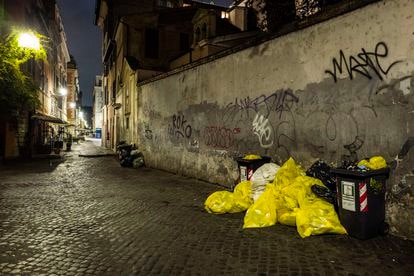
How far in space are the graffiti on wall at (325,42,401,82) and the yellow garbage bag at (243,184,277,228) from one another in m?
2.29

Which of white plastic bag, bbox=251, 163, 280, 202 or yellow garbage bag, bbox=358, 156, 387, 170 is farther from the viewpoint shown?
white plastic bag, bbox=251, 163, 280, 202

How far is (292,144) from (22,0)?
17576 millimetres

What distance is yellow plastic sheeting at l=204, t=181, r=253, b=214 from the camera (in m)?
5.93

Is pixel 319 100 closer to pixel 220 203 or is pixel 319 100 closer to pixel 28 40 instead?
pixel 220 203

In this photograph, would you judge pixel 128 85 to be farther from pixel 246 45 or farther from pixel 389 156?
pixel 389 156

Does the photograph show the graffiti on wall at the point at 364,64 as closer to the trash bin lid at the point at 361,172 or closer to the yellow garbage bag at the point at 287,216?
the trash bin lid at the point at 361,172

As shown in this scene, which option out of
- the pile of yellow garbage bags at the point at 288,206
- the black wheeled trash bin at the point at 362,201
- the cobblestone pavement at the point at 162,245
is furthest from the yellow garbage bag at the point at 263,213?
the black wheeled trash bin at the point at 362,201

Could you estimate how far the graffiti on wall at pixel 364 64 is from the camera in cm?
481

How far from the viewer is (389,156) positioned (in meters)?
4.72

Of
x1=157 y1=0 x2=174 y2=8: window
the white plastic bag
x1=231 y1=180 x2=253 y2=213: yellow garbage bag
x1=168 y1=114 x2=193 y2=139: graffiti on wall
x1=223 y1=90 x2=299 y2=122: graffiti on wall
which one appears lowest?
x1=231 y1=180 x2=253 y2=213: yellow garbage bag

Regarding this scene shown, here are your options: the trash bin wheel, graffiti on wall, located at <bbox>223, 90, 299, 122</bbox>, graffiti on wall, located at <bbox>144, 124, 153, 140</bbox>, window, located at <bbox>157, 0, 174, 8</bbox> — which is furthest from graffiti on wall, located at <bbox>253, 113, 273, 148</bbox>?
window, located at <bbox>157, 0, 174, 8</bbox>

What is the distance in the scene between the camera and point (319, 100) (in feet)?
19.3

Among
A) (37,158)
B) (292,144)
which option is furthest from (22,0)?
(292,144)

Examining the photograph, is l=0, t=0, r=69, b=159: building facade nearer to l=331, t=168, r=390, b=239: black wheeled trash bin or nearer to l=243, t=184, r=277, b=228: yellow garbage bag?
l=243, t=184, r=277, b=228: yellow garbage bag
